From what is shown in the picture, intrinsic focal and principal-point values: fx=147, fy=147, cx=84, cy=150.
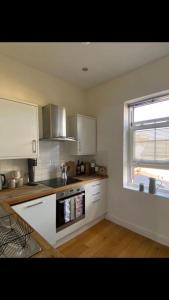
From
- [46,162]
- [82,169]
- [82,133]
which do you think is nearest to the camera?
[46,162]

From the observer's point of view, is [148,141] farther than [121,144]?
No

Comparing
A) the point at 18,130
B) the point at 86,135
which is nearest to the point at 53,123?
the point at 18,130

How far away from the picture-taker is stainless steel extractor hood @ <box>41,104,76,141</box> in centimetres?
215

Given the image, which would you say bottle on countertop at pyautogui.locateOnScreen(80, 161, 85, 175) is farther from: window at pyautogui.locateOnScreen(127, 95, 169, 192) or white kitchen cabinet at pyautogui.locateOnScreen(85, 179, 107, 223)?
window at pyautogui.locateOnScreen(127, 95, 169, 192)

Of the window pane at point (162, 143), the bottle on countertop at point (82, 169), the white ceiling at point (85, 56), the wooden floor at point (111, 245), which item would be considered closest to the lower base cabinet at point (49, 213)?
the wooden floor at point (111, 245)

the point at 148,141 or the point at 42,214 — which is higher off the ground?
the point at 148,141

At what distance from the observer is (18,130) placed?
1.80 meters

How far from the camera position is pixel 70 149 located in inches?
106

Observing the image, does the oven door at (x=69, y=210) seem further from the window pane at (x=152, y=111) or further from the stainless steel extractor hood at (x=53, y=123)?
the window pane at (x=152, y=111)

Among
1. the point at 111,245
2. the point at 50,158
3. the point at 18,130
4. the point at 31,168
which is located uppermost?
the point at 18,130

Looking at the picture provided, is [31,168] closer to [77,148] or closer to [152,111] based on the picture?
[77,148]

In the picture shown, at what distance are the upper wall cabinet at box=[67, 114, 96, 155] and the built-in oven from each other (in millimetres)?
743

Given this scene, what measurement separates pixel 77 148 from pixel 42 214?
1.22 m
